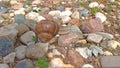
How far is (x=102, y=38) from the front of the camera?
2947 mm

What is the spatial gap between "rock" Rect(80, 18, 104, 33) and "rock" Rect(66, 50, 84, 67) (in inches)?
19.3

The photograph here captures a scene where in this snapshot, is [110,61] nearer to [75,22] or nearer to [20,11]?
[75,22]

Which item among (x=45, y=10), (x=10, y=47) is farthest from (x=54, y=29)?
(x=45, y=10)

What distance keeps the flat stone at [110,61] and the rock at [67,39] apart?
1.36ft

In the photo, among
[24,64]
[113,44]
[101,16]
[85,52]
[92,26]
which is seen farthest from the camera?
[101,16]

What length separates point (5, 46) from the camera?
267 cm

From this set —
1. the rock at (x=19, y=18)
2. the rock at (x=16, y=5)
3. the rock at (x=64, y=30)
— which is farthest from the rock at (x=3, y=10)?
the rock at (x=64, y=30)

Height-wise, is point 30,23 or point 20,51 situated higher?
point 30,23

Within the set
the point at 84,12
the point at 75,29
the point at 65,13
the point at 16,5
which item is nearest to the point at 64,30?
the point at 75,29

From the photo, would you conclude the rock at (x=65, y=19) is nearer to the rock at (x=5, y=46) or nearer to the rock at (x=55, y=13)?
the rock at (x=55, y=13)

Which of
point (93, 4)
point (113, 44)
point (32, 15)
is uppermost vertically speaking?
point (93, 4)

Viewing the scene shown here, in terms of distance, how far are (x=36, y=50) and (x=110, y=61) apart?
0.78 m

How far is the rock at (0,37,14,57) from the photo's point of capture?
2660mm

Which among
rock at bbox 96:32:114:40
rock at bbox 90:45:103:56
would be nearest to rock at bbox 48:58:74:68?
rock at bbox 90:45:103:56
